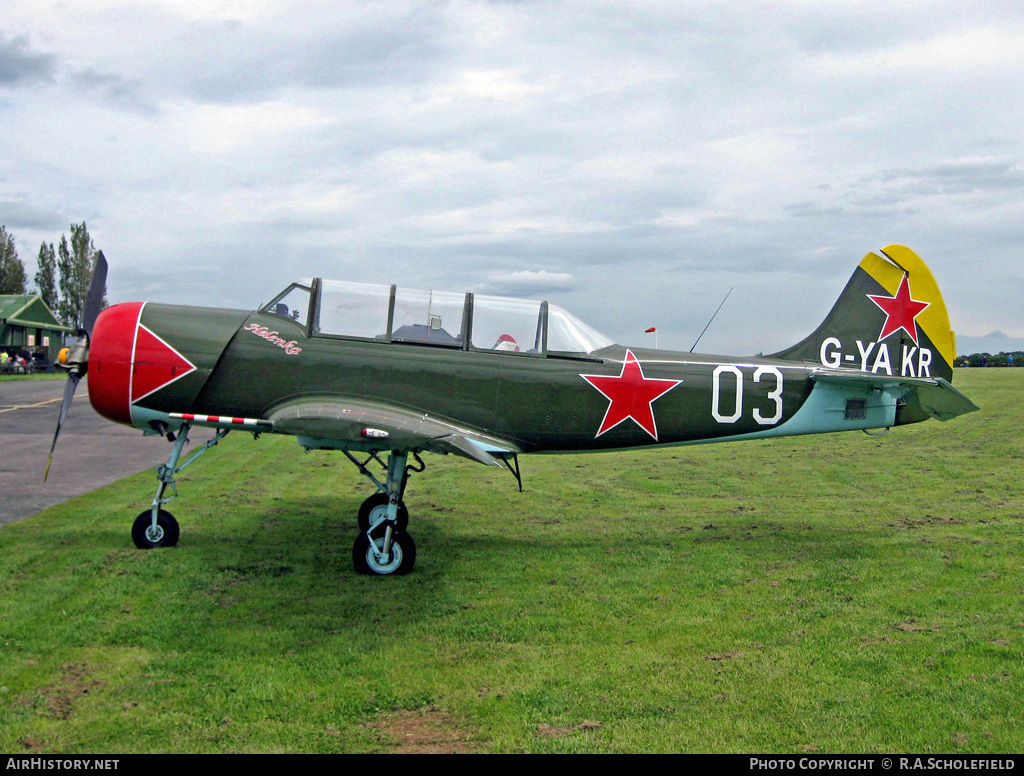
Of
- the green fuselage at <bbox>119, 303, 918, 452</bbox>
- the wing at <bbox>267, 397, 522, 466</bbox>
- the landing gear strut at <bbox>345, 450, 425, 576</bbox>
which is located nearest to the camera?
the wing at <bbox>267, 397, 522, 466</bbox>

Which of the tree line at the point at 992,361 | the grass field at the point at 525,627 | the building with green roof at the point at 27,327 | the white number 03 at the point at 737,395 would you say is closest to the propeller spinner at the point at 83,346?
the grass field at the point at 525,627

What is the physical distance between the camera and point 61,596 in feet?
22.4

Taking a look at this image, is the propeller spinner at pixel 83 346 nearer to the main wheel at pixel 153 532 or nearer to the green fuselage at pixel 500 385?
the green fuselage at pixel 500 385

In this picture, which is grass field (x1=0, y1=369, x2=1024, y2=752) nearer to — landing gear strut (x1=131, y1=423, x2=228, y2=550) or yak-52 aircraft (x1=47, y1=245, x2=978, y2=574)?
landing gear strut (x1=131, y1=423, x2=228, y2=550)

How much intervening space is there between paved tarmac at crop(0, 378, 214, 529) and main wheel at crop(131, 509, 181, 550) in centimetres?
172

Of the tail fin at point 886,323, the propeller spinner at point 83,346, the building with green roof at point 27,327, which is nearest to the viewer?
the propeller spinner at point 83,346

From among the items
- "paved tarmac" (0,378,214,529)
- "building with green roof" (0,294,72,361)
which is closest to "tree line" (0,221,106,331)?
"building with green roof" (0,294,72,361)

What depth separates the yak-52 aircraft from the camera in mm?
8086

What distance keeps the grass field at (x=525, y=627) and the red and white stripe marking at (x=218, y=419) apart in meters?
1.48

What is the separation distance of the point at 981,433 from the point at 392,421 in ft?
55.2

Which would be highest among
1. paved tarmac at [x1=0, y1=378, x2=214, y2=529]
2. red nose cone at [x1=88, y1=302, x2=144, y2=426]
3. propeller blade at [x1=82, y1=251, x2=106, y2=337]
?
propeller blade at [x1=82, y1=251, x2=106, y2=337]

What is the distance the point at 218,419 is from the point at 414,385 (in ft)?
6.66

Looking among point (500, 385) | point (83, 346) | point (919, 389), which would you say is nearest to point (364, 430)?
point (500, 385)

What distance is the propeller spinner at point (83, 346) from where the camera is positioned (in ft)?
27.8
